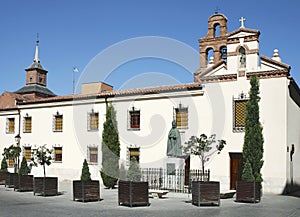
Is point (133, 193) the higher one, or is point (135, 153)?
point (135, 153)

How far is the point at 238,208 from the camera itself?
42.1 feet

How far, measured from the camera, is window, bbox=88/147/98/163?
23.1 m

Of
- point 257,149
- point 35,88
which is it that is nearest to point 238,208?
point 257,149

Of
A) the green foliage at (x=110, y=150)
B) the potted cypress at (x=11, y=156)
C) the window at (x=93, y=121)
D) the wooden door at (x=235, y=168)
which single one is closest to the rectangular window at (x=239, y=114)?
the wooden door at (x=235, y=168)

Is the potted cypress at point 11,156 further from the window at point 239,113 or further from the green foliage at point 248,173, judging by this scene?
the window at point 239,113

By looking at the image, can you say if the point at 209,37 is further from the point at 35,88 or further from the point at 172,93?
the point at 35,88

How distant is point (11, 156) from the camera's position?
23.2 meters

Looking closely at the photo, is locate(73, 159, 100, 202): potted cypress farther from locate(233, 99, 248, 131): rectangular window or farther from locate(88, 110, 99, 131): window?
locate(88, 110, 99, 131): window

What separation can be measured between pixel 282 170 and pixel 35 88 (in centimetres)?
2945

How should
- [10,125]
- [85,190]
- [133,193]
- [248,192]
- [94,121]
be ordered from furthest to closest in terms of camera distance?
[10,125]
[94,121]
[248,192]
[85,190]
[133,193]

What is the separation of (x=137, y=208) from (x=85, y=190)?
8.37 feet

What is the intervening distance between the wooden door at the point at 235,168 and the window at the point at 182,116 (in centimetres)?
315

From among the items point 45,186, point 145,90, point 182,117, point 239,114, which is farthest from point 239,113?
point 45,186

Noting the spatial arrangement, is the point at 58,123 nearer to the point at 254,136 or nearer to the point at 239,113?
the point at 239,113
